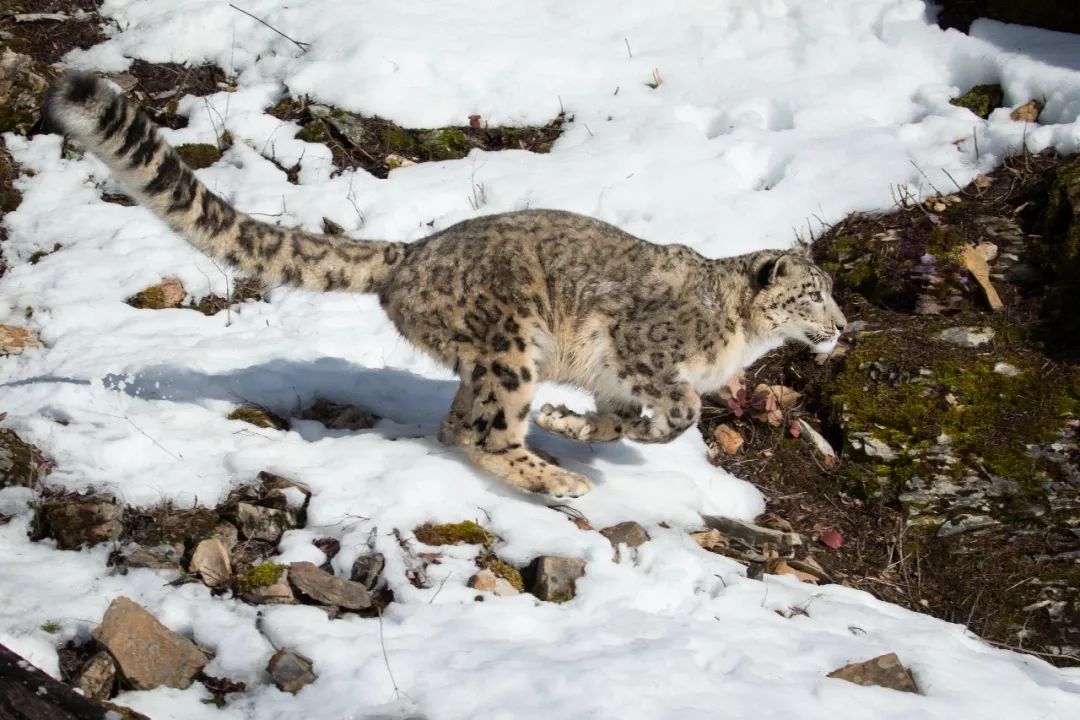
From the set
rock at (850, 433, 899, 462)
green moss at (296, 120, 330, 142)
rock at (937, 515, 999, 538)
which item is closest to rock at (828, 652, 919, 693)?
rock at (937, 515, 999, 538)

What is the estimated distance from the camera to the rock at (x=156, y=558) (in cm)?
549

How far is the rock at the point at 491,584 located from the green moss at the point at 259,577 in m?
1.01

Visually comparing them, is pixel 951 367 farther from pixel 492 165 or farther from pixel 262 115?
pixel 262 115

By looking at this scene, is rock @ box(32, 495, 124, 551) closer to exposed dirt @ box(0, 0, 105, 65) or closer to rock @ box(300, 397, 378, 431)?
rock @ box(300, 397, 378, 431)

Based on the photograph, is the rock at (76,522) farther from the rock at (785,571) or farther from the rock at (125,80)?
the rock at (125,80)

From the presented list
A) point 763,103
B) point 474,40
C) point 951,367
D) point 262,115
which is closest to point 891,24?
point 763,103

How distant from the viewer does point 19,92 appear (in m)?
11.4

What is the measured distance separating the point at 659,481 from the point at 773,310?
152cm

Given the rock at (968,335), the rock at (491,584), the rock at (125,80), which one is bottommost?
the rock at (491,584)

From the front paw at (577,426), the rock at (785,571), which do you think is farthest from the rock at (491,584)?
the front paw at (577,426)

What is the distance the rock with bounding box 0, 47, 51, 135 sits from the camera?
11.2 metres

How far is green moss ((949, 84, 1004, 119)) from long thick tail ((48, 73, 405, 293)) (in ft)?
23.5

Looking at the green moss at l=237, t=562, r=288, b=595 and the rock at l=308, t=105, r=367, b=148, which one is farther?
the rock at l=308, t=105, r=367, b=148

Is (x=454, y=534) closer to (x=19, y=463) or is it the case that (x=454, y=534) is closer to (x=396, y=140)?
(x=19, y=463)
